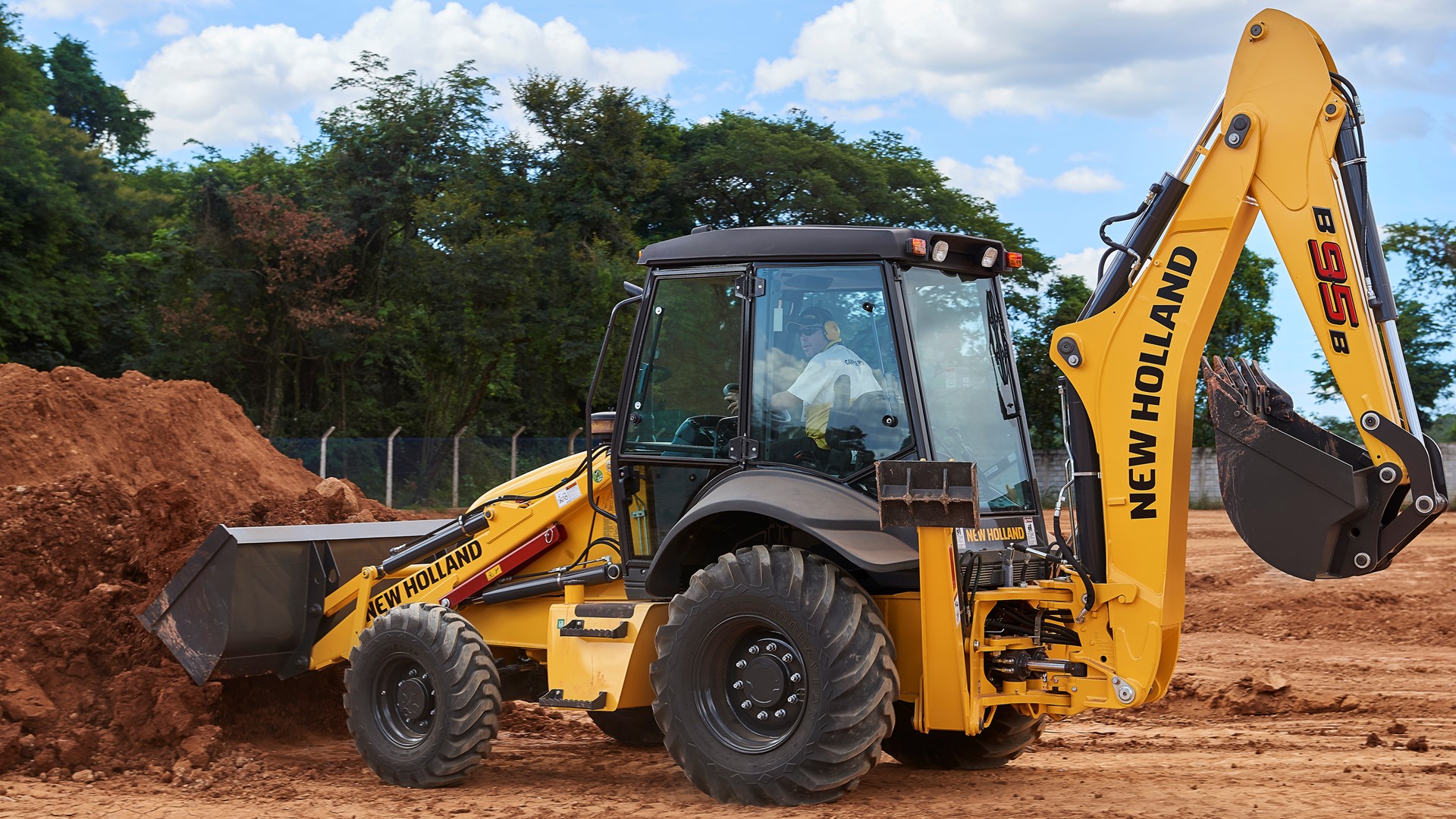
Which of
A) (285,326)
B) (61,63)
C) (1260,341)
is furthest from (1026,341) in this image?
(61,63)

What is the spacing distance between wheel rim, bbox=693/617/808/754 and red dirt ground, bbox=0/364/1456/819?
1.13 feet

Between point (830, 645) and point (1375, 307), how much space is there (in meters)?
2.48

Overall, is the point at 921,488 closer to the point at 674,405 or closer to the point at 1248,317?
the point at 674,405

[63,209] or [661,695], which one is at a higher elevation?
[63,209]

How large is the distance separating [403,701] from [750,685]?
210 centimetres

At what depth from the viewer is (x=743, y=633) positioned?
590cm

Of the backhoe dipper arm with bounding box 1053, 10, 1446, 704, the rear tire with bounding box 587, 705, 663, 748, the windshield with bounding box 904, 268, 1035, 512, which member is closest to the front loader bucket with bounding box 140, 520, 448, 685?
the rear tire with bounding box 587, 705, 663, 748

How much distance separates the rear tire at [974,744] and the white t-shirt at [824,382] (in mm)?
1601

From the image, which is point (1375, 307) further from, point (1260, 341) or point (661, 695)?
point (1260, 341)

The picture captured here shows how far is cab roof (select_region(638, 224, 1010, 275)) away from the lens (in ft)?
19.8

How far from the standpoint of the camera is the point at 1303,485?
17.3ft

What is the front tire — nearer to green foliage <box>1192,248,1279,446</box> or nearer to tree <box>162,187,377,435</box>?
tree <box>162,187,377,435</box>

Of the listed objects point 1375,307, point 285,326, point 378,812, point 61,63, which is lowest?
point 378,812

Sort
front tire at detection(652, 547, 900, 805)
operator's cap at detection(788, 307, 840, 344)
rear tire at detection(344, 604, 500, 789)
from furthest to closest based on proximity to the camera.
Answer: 1. rear tire at detection(344, 604, 500, 789)
2. operator's cap at detection(788, 307, 840, 344)
3. front tire at detection(652, 547, 900, 805)
